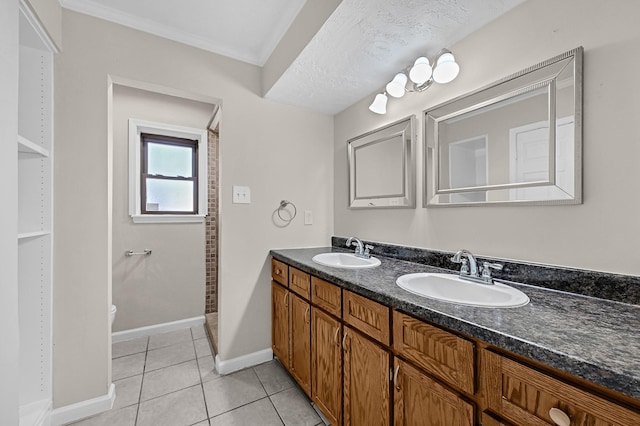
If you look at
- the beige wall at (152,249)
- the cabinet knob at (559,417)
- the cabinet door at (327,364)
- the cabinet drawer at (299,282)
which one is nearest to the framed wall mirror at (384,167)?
the cabinet drawer at (299,282)

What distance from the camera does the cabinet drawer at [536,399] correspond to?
0.53m

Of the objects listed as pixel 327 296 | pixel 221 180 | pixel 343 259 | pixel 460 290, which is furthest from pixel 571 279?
pixel 221 180

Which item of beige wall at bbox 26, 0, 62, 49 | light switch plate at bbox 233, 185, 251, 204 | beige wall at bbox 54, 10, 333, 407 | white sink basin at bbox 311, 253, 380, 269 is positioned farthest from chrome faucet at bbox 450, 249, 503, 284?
beige wall at bbox 26, 0, 62, 49

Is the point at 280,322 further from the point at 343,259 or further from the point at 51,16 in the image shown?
the point at 51,16

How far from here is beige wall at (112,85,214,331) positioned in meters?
2.43

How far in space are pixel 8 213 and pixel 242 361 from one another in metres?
1.66

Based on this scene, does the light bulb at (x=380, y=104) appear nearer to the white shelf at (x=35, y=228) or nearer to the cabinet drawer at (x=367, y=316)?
the cabinet drawer at (x=367, y=316)

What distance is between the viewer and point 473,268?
1.21 m

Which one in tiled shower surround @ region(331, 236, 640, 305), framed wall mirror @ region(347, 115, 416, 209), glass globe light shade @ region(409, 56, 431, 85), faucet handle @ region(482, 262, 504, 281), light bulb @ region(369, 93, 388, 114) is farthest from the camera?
light bulb @ region(369, 93, 388, 114)

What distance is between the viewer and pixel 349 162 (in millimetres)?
2225

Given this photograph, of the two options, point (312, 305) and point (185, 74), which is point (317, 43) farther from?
point (312, 305)

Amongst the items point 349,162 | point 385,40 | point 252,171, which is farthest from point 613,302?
point 252,171

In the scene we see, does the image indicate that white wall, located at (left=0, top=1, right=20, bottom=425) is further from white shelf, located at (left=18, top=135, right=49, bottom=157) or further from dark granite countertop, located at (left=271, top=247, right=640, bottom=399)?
dark granite countertop, located at (left=271, top=247, right=640, bottom=399)

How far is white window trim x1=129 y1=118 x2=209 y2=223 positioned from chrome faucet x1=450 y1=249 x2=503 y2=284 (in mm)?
2444
